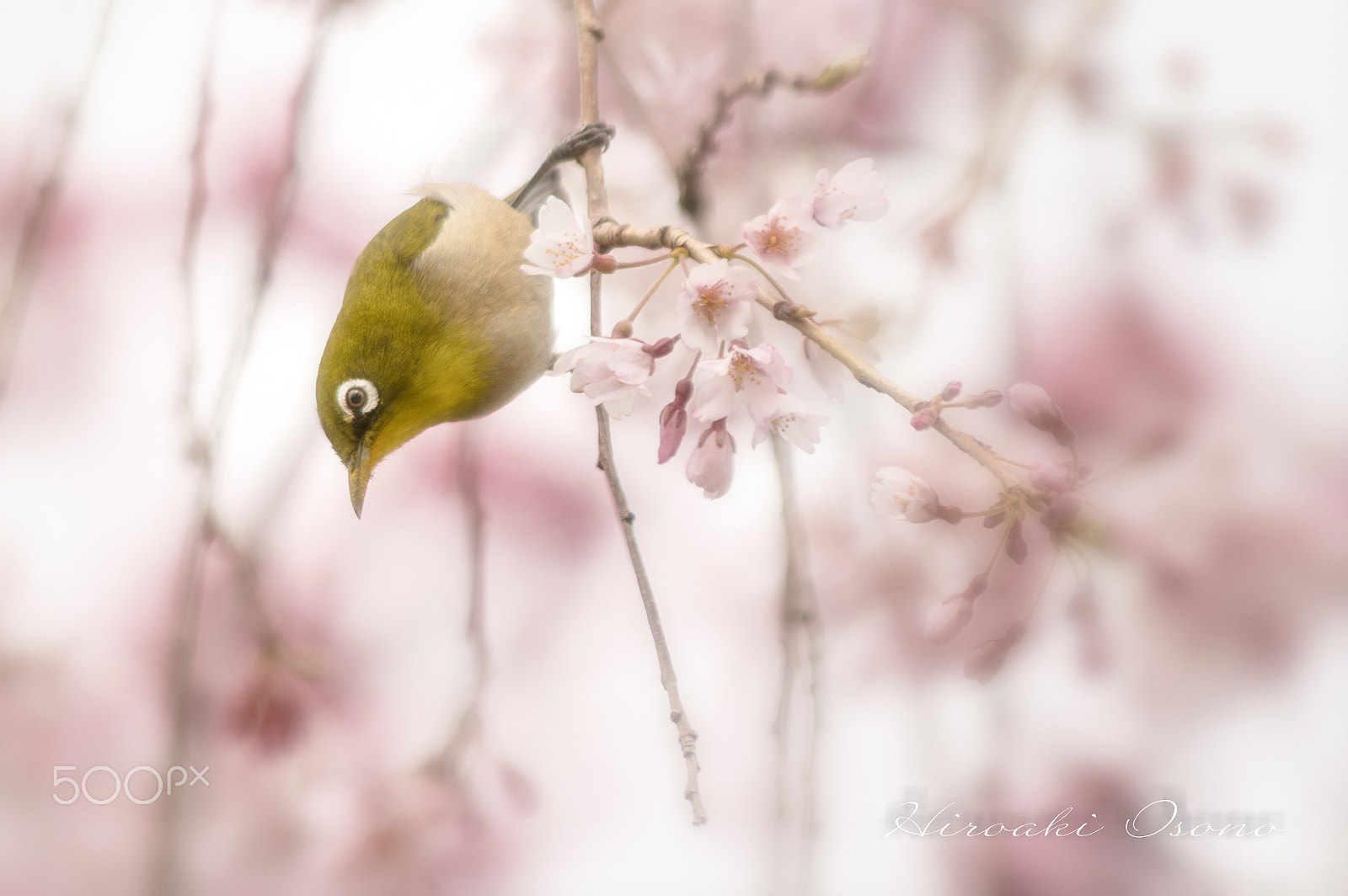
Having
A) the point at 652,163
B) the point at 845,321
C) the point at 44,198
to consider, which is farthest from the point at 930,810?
the point at 44,198

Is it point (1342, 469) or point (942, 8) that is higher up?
point (942, 8)

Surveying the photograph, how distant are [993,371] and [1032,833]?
0.37m

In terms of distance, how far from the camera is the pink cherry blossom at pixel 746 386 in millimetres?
361

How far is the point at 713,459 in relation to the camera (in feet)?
1.28

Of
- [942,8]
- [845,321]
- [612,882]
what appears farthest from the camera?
[942,8]

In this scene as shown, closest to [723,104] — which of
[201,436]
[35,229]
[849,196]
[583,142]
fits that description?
[583,142]

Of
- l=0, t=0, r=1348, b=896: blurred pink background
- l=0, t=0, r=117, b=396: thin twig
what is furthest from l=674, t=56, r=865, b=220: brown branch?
l=0, t=0, r=117, b=396: thin twig

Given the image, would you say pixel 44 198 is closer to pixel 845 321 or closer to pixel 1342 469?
pixel 845 321

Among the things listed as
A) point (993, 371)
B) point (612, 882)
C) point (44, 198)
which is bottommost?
point (612, 882)

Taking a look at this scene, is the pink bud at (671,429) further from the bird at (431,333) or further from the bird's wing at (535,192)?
the bird's wing at (535,192)

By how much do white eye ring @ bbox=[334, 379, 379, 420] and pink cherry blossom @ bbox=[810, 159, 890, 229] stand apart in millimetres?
290

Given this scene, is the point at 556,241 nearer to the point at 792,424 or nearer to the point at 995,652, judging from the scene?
the point at 792,424

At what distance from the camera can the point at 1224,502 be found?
0.68 meters

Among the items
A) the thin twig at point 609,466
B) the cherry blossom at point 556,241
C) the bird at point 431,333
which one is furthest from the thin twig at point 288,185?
the cherry blossom at point 556,241
